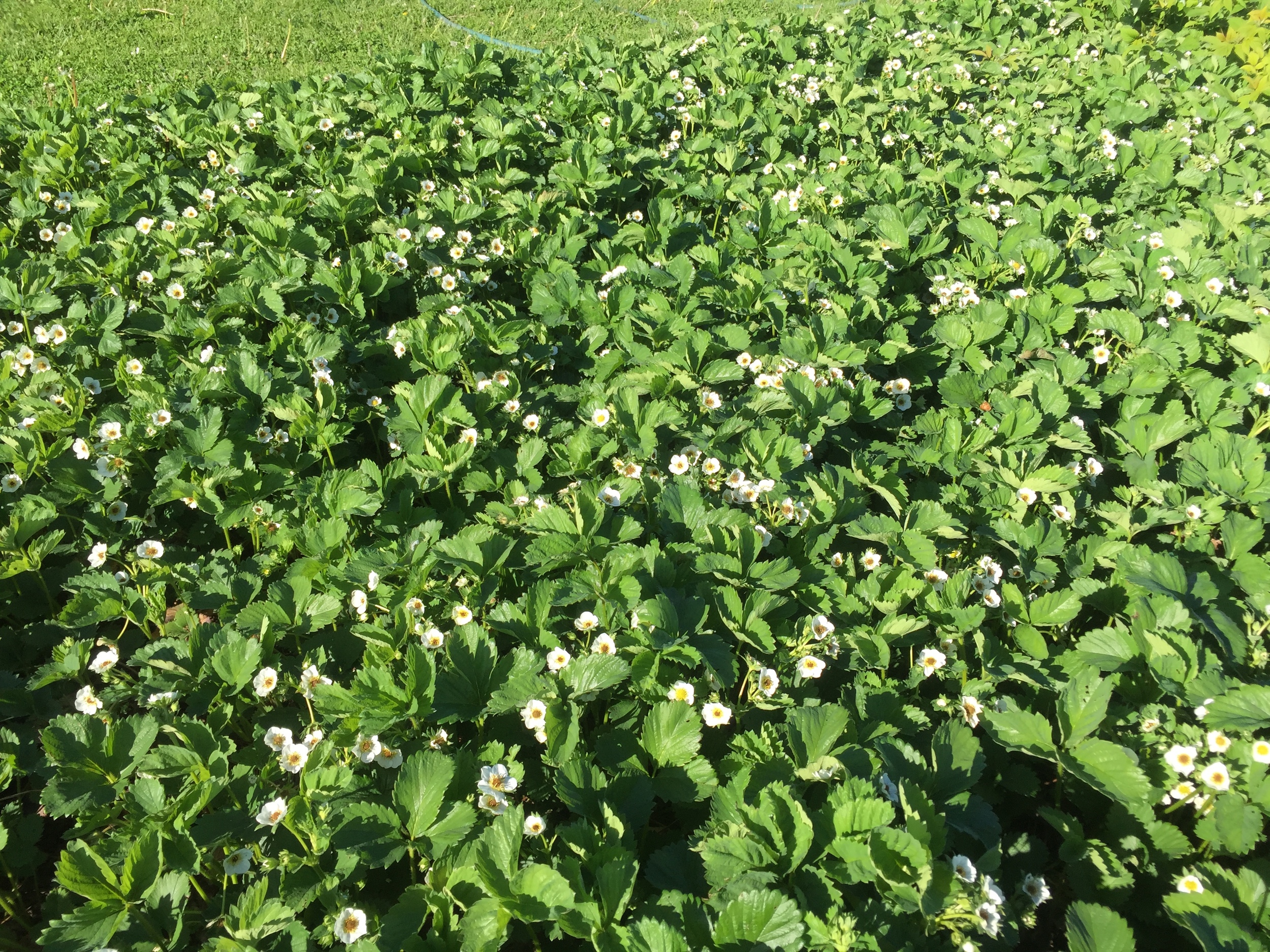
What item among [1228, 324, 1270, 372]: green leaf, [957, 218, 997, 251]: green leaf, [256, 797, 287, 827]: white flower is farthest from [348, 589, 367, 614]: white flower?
[1228, 324, 1270, 372]: green leaf

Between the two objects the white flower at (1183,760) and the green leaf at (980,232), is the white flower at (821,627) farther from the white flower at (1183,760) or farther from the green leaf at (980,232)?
the green leaf at (980,232)

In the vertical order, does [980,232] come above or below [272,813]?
above

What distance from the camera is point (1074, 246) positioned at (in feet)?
13.2

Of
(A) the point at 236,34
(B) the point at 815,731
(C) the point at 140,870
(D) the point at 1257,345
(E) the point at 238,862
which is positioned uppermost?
(A) the point at 236,34

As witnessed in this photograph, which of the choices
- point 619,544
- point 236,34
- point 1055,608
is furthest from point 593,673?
point 236,34

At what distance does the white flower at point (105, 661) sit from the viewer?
6.95 feet

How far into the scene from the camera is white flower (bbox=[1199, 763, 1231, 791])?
1745 millimetres

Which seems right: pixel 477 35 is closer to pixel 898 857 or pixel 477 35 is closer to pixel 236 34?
pixel 236 34

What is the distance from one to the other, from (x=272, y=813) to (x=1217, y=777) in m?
2.06

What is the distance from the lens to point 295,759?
1844mm

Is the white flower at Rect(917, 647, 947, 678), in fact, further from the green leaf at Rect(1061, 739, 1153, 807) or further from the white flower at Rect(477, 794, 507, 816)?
the white flower at Rect(477, 794, 507, 816)

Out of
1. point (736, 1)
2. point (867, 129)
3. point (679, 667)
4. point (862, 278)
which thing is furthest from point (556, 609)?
point (736, 1)

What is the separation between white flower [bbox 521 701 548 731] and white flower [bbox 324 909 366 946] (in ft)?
1.64

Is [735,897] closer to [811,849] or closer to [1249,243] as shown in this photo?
[811,849]
